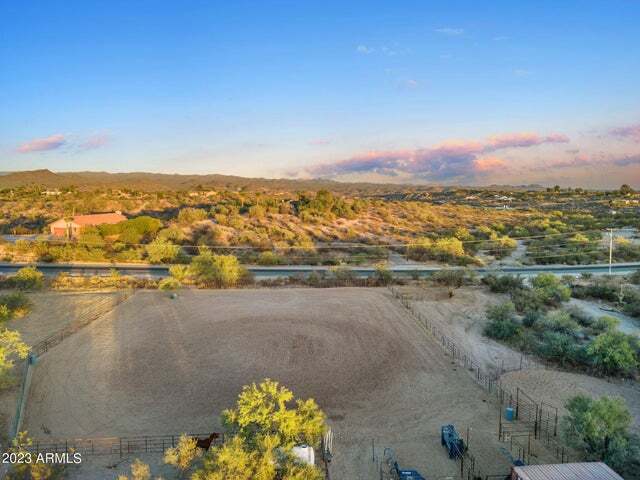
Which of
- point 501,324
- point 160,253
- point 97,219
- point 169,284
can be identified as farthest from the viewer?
point 97,219

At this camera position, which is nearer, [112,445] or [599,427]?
[599,427]

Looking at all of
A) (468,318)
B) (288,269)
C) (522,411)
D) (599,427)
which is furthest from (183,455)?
(288,269)

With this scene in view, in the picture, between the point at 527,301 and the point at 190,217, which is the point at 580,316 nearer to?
the point at 527,301

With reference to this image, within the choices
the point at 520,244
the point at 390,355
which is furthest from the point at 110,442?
the point at 520,244

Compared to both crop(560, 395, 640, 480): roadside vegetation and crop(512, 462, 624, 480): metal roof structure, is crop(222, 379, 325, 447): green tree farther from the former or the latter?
crop(560, 395, 640, 480): roadside vegetation

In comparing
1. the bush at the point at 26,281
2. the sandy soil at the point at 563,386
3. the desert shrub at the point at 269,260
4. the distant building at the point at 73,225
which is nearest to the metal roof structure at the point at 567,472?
the sandy soil at the point at 563,386
